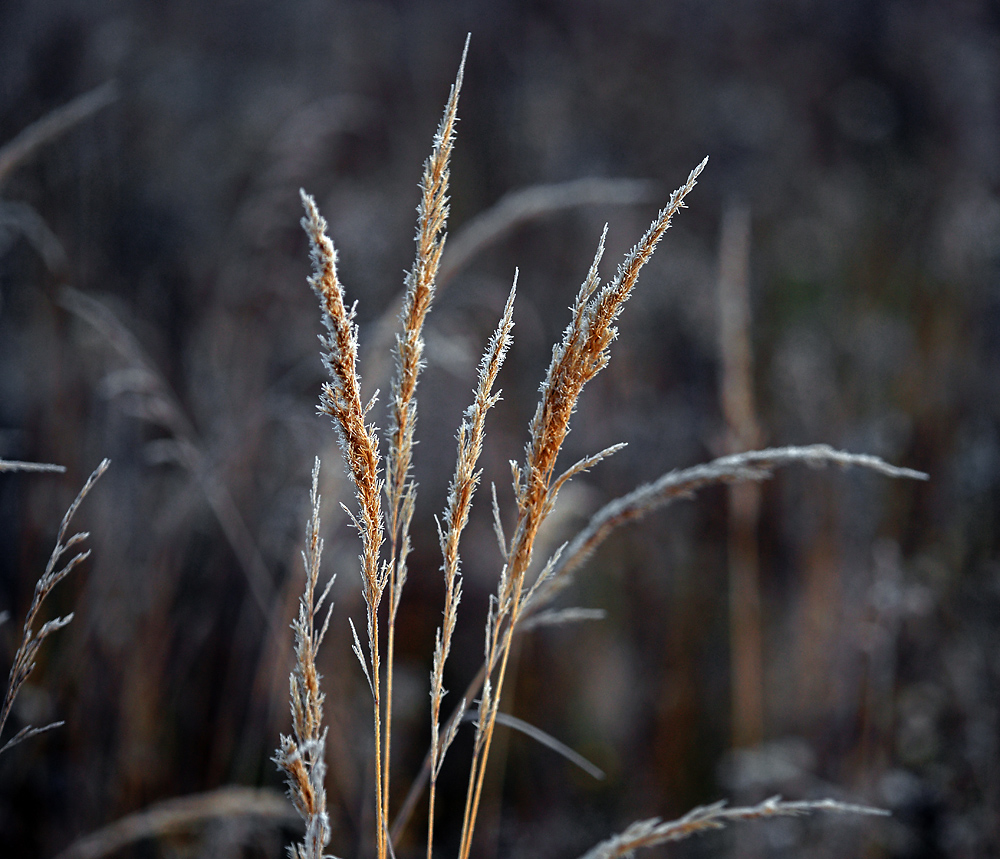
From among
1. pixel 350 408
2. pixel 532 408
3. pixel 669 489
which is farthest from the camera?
pixel 532 408

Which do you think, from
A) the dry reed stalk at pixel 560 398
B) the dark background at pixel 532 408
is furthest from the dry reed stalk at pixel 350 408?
the dark background at pixel 532 408

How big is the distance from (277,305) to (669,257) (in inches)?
87.7

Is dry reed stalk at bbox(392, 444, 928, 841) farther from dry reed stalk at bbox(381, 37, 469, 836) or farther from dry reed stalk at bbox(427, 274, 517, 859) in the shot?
dry reed stalk at bbox(381, 37, 469, 836)

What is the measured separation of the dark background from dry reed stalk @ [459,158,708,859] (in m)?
0.83

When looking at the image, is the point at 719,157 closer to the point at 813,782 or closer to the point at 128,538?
the point at 813,782

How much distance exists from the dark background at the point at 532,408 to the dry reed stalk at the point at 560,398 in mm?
826

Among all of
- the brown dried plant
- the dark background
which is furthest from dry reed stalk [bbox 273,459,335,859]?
the dark background

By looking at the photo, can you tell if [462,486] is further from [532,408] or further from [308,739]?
[532,408]

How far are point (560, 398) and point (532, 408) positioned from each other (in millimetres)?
2707

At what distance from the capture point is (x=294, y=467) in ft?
8.46

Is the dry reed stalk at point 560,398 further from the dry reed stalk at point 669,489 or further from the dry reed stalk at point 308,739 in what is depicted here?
the dry reed stalk at point 308,739

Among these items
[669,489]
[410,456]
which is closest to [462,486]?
[410,456]

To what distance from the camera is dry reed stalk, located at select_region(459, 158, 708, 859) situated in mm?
692

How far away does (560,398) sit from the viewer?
720 mm
